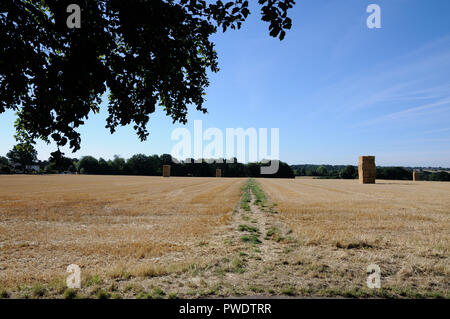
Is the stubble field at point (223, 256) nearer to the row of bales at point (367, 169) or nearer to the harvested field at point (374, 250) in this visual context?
the harvested field at point (374, 250)

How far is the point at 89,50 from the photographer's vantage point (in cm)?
417

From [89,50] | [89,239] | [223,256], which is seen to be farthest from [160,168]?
[89,50]

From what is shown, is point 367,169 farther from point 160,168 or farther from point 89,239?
point 160,168

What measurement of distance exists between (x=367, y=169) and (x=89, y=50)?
52.2 meters

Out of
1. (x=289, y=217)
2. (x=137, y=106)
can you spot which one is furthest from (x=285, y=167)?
(x=137, y=106)

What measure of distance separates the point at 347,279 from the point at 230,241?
3885 millimetres

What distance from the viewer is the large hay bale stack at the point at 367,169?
4666 cm

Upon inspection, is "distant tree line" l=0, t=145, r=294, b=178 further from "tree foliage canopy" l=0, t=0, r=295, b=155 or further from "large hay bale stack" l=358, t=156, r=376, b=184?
"tree foliage canopy" l=0, t=0, r=295, b=155

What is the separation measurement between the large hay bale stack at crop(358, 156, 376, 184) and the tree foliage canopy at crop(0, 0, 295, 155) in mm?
48959

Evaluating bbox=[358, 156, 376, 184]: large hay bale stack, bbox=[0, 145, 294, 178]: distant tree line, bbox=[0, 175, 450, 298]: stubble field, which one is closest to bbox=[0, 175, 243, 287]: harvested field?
bbox=[0, 175, 450, 298]: stubble field

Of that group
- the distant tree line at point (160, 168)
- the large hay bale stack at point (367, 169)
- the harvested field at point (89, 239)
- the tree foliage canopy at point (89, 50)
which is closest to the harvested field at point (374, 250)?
the harvested field at point (89, 239)

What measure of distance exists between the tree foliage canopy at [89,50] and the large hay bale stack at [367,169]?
49.0 metres
